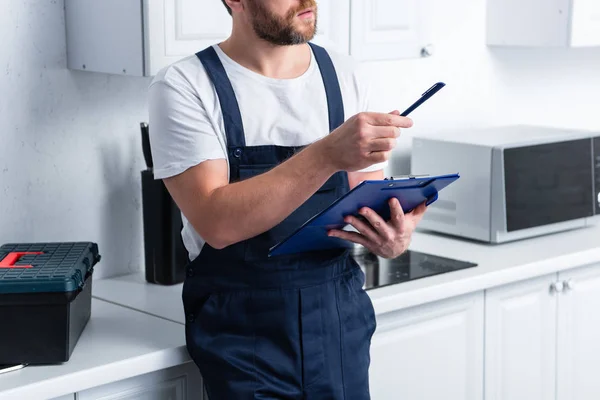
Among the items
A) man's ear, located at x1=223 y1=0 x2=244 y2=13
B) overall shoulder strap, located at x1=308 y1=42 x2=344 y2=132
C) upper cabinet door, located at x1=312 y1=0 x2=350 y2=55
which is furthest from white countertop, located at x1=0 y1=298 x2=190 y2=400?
upper cabinet door, located at x1=312 y1=0 x2=350 y2=55

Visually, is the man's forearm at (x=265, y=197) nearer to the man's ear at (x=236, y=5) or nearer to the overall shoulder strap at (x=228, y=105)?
the overall shoulder strap at (x=228, y=105)

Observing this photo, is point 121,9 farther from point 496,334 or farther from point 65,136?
point 496,334

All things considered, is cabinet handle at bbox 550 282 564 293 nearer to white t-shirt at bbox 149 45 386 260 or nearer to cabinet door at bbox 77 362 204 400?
white t-shirt at bbox 149 45 386 260

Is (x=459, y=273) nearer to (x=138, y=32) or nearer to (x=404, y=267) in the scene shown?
(x=404, y=267)

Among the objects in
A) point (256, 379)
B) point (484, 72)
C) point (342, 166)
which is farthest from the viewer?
point (484, 72)

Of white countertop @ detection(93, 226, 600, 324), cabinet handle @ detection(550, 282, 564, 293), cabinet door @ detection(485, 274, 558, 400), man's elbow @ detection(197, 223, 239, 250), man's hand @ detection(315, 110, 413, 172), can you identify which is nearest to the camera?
man's hand @ detection(315, 110, 413, 172)

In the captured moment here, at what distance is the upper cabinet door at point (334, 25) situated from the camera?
89.4 inches

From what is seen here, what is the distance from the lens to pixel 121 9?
6.70 ft

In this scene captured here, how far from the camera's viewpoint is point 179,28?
2027 millimetres

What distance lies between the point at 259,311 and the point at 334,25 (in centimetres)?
80

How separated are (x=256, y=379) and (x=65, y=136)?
0.79m

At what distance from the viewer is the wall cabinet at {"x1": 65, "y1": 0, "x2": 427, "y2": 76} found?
2.00 metres

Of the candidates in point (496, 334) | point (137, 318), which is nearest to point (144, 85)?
point (137, 318)

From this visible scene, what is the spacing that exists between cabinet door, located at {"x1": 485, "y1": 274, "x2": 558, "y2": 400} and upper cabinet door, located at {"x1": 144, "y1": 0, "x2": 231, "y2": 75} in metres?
0.87
